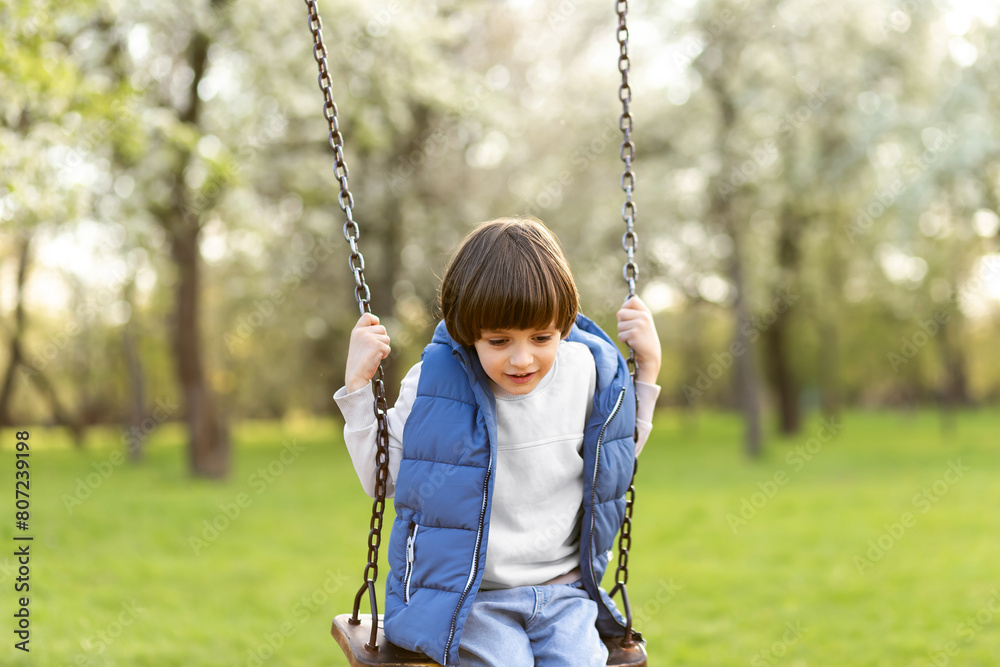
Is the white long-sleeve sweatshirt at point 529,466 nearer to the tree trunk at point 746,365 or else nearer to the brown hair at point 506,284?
the brown hair at point 506,284

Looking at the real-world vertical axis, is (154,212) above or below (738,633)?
above

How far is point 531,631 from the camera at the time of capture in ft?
7.84

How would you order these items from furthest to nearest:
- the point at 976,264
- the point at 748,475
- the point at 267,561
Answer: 1. the point at 976,264
2. the point at 748,475
3. the point at 267,561

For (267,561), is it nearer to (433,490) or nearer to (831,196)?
(433,490)

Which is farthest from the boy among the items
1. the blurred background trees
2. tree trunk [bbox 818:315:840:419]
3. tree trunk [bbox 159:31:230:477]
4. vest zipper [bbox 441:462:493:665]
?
tree trunk [bbox 818:315:840:419]

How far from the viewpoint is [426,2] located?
15672 mm

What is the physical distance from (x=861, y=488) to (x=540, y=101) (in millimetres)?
9423

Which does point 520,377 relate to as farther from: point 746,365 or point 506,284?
point 746,365

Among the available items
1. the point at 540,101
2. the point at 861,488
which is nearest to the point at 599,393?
the point at 861,488

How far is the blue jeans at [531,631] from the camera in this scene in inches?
90.2

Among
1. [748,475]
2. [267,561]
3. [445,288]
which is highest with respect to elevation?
[445,288]

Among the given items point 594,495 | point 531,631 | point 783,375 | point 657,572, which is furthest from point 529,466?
point 783,375

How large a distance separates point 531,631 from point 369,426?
678mm

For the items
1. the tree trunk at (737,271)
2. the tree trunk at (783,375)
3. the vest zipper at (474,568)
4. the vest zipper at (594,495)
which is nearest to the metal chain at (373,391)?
the vest zipper at (474,568)
